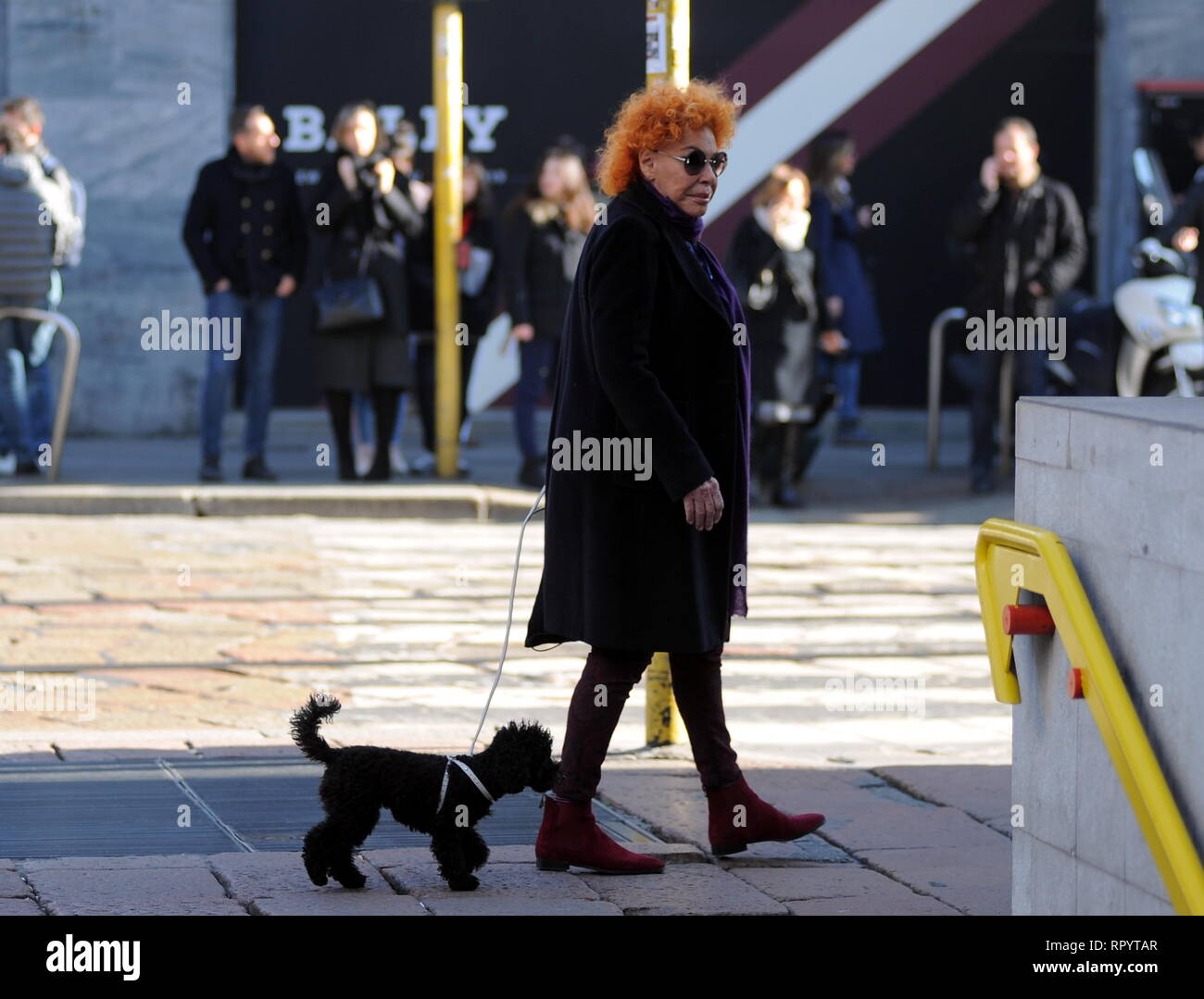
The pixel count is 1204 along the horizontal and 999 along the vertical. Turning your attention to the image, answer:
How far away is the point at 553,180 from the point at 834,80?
4.52 m

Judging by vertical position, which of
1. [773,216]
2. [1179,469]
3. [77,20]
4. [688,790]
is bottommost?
[688,790]

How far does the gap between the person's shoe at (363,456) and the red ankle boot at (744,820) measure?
8.36 m

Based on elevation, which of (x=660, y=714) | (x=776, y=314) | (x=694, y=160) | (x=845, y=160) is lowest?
(x=660, y=714)

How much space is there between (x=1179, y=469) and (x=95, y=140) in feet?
43.3

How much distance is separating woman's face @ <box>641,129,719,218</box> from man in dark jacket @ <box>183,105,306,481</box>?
7870mm

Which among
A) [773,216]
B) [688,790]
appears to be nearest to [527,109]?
[773,216]

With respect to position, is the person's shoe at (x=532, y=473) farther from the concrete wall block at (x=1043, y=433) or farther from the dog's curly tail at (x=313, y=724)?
the concrete wall block at (x=1043, y=433)

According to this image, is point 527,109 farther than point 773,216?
Yes

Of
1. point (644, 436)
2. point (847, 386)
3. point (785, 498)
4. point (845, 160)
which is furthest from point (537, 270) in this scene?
point (644, 436)

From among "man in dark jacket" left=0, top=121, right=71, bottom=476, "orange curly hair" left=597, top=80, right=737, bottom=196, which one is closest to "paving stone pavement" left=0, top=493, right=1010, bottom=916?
"man in dark jacket" left=0, top=121, right=71, bottom=476

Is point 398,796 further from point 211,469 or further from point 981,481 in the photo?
point 981,481

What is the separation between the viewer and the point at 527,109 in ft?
54.0

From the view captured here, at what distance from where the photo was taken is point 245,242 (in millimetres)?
12930
